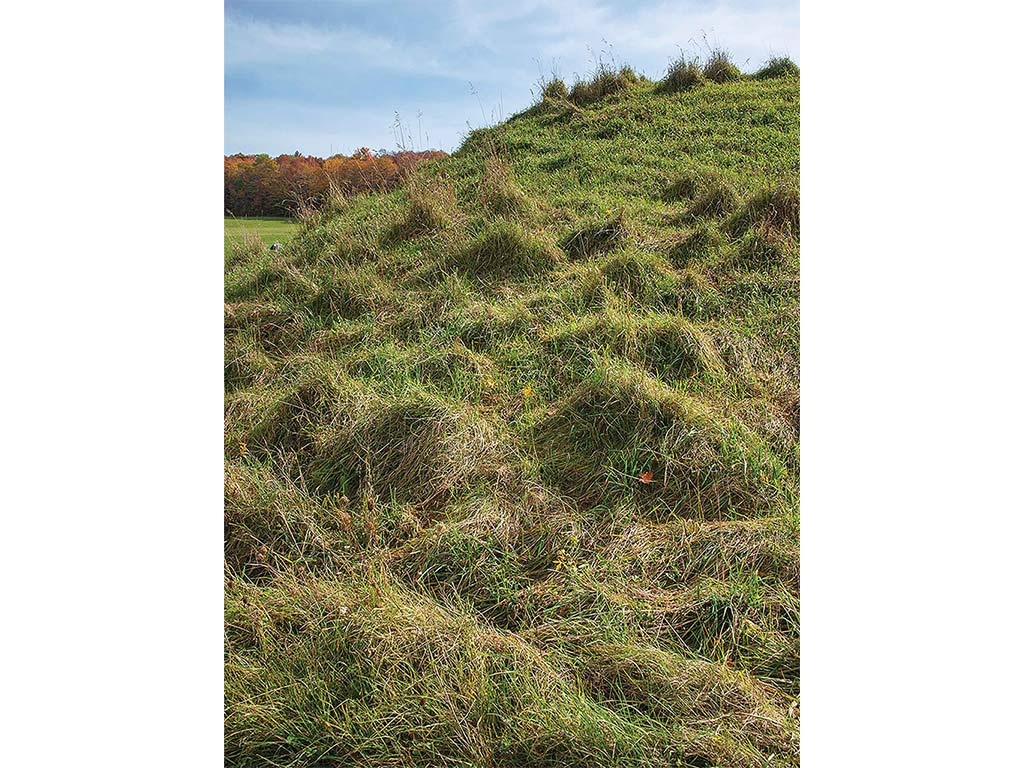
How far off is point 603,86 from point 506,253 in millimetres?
3086

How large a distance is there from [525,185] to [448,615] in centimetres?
349

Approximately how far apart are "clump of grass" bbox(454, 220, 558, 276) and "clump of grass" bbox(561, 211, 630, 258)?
0.12 meters

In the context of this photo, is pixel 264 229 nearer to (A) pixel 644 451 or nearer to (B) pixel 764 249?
(B) pixel 764 249

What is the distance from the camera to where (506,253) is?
135 inches

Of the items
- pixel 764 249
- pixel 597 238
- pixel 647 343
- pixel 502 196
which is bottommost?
pixel 647 343

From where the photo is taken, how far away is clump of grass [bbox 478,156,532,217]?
395cm

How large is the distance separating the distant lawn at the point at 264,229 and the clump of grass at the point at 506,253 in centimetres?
120

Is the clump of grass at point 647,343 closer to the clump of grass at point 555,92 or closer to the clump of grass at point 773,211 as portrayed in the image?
the clump of grass at point 773,211

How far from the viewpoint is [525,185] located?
14.6ft

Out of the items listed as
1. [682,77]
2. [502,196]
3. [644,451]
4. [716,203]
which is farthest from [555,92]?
[644,451]
